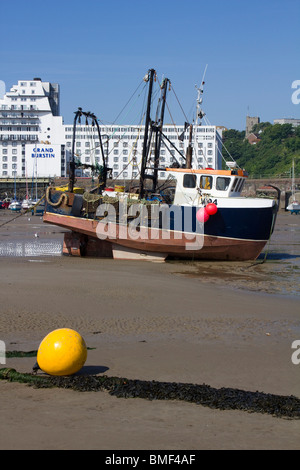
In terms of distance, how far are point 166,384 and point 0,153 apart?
338 feet

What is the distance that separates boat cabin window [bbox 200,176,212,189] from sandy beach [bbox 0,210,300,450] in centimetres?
369

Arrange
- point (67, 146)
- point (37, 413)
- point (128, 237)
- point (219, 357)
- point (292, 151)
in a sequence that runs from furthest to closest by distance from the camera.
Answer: point (292, 151) < point (67, 146) < point (128, 237) < point (219, 357) < point (37, 413)

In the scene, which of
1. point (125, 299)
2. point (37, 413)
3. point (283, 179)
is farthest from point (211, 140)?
point (37, 413)

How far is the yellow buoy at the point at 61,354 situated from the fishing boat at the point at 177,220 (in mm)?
12187

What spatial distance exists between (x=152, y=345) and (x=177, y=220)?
11.0m

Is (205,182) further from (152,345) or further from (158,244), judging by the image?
(152,345)

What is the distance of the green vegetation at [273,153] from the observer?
103 meters

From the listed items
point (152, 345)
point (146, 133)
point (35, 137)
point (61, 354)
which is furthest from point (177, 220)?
point (35, 137)

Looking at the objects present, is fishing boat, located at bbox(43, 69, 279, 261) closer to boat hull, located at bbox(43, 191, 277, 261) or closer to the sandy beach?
boat hull, located at bbox(43, 191, 277, 261)

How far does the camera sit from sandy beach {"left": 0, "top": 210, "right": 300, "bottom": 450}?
14.8 feet

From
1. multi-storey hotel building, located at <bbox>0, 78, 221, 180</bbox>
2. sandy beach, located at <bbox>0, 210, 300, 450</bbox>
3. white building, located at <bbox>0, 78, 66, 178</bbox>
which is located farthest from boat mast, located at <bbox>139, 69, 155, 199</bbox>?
white building, located at <bbox>0, 78, 66, 178</bbox>

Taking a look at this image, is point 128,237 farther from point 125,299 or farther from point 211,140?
point 211,140

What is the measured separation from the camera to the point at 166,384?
5754 millimetres

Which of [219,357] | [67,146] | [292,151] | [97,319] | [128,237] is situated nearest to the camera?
[219,357]
